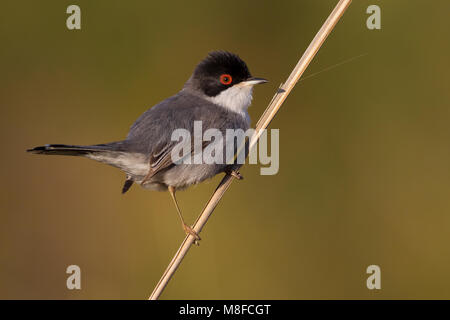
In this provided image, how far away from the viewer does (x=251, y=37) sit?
5359mm

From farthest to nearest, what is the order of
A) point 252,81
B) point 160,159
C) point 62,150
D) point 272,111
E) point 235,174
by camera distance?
point 252,81, point 235,174, point 160,159, point 272,111, point 62,150

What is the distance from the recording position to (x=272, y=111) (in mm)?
3283

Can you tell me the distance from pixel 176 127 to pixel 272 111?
0.73 m

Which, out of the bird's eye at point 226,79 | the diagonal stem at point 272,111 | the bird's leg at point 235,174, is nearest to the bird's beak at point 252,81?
the bird's eye at point 226,79

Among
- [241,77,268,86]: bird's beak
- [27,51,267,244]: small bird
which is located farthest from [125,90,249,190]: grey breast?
[241,77,268,86]: bird's beak

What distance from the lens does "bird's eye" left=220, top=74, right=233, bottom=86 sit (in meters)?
3.87

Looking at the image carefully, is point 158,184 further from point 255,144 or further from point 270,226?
point 270,226

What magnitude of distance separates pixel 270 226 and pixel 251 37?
212 cm

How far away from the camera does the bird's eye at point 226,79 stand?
12.7 ft

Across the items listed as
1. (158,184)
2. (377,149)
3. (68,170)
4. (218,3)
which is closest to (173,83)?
(218,3)

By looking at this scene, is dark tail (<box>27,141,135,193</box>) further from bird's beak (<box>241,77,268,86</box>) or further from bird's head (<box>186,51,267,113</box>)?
bird's beak (<box>241,77,268,86</box>)

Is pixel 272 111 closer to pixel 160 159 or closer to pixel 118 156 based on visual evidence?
pixel 160 159

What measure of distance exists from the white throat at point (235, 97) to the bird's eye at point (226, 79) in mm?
55

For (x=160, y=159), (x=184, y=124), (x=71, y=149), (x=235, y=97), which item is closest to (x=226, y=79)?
(x=235, y=97)
